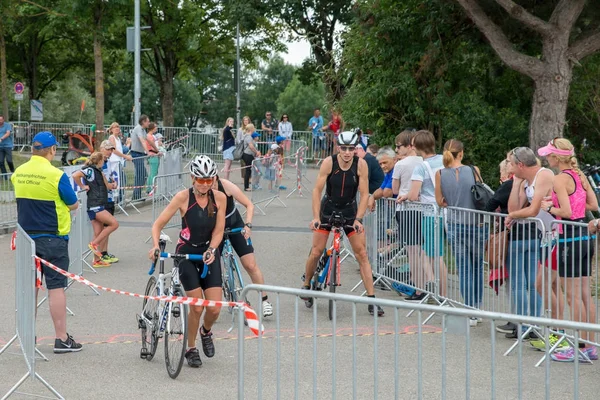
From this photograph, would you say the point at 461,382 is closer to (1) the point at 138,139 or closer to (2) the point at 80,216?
(2) the point at 80,216

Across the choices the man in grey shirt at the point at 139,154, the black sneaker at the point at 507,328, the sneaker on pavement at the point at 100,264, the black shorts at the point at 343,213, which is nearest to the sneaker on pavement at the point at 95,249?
the sneaker on pavement at the point at 100,264

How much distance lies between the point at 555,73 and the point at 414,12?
3800mm

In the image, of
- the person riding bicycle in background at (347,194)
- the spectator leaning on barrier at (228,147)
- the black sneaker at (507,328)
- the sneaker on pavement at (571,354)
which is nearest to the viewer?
the sneaker on pavement at (571,354)

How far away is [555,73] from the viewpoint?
15484 millimetres

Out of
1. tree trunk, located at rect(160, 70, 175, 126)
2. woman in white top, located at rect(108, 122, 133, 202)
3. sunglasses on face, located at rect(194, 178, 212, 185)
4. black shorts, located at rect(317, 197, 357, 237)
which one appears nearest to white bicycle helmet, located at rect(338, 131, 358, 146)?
black shorts, located at rect(317, 197, 357, 237)

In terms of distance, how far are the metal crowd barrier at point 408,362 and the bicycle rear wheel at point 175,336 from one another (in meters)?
0.57

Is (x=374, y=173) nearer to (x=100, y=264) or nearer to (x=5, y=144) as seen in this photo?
(x=100, y=264)

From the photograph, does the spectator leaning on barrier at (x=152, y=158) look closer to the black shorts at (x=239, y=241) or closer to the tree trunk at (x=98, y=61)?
the tree trunk at (x=98, y=61)

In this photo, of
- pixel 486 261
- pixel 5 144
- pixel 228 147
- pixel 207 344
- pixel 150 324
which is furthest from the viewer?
pixel 5 144

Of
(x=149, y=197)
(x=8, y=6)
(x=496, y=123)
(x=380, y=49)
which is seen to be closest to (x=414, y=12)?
(x=380, y=49)

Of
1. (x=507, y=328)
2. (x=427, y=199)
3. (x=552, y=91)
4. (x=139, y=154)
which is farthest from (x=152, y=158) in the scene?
(x=507, y=328)

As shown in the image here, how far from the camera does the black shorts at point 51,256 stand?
8.21 metres

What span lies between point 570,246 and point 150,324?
3557 mm

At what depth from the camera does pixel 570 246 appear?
8.05m
